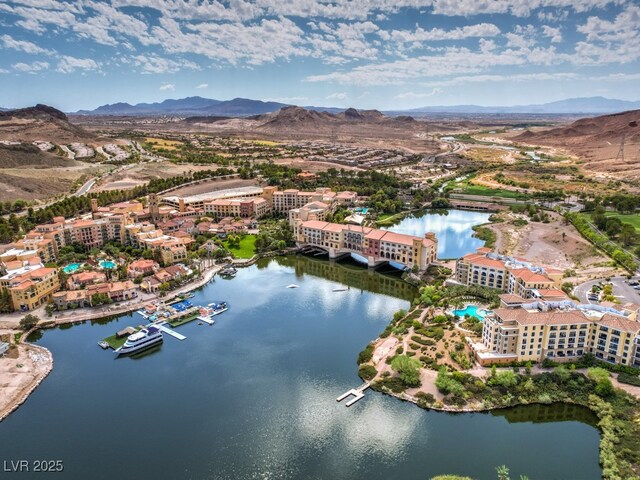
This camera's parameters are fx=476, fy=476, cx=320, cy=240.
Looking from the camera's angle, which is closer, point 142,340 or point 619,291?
point 142,340

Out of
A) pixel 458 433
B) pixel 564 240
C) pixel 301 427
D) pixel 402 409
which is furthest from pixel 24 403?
pixel 564 240

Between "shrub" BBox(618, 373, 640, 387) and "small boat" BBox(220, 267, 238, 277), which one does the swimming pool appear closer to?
"shrub" BBox(618, 373, 640, 387)

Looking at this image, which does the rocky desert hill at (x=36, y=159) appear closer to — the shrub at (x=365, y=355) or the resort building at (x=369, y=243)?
the resort building at (x=369, y=243)

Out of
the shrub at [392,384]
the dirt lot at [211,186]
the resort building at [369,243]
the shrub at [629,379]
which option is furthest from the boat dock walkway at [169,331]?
the dirt lot at [211,186]

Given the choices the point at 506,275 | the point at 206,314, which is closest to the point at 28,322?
the point at 206,314

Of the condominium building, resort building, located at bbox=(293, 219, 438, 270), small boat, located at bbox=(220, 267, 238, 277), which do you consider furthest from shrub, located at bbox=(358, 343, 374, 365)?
the condominium building

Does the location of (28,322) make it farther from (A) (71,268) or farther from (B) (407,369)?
(B) (407,369)
